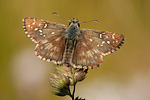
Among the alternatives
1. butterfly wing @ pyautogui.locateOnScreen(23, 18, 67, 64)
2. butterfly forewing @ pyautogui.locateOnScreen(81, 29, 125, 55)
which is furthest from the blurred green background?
butterfly forewing @ pyautogui.locateOnScreen(81, 29, 125, 55)

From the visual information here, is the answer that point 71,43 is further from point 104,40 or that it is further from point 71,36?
point 104,40

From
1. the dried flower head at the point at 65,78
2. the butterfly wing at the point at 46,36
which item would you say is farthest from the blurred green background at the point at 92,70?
the dried flower head at the point at 65,78

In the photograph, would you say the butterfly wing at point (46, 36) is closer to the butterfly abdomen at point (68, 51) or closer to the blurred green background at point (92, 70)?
the butterfly abdomen at point (68, 51)

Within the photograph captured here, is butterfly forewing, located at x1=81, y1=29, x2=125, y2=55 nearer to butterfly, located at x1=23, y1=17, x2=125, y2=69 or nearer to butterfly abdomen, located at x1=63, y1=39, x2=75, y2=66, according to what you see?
butterfly, located at x1=23, y1=17, x2=125, y2=69

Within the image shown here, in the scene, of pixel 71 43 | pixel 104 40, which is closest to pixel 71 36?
pixel 71 43
